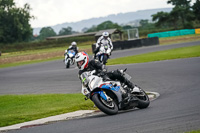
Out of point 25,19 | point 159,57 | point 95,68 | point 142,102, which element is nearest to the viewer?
point 95,68

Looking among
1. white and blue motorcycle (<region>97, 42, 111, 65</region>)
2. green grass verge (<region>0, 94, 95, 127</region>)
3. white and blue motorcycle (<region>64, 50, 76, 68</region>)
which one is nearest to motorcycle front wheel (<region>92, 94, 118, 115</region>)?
green grass verge (<region>0, 94, 95, 127</region>)

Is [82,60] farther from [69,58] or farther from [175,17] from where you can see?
[175,17]

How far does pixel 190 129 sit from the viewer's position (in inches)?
245

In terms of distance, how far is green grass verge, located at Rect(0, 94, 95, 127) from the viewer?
9.86m

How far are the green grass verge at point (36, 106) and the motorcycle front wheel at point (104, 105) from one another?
210 cm

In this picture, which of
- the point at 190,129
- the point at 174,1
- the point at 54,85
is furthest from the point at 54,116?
the point at 174,1

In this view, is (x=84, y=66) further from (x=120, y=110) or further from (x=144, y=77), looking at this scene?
(x=144, y=77)

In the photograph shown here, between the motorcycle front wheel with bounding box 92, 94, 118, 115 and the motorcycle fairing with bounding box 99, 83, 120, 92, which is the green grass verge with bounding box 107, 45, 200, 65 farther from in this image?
the motorcycle front wheel with bounding box 92, 94, 118, 115

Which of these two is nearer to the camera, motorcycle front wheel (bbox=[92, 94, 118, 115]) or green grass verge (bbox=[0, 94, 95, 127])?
motorcycle front wheel (bbox=[92, 94, 118, 115])

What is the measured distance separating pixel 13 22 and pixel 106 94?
88751 millimetres

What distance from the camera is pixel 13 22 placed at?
9412 centimetres

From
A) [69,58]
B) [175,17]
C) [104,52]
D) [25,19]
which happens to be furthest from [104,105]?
[25,19]

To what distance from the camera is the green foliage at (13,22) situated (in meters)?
92.7

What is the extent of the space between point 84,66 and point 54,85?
793cm
